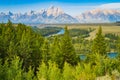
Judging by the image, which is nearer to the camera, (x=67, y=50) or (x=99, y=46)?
(x=67, y=50)

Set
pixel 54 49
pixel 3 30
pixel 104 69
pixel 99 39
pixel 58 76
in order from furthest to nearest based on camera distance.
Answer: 1. pixel 3 30
2. pixel 99 39
3. pixel 54 49
4. pixel 104 69
5. pixel 58 76

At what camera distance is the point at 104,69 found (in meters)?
87.0

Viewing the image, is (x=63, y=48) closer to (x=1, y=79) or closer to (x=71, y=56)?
(x=71, y=56)

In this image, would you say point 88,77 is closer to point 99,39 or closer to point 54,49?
point 54,49

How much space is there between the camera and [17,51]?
9800 centimetres

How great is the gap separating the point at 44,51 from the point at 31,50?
461 centimetres

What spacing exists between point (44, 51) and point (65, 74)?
84.9ft

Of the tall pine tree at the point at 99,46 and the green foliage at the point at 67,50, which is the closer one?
the green foliage at the point at 67,50

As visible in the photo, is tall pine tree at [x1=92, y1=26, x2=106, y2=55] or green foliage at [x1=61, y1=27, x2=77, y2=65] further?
tall pine tree at [x1=92, y1=26, x2=106, y2=55]

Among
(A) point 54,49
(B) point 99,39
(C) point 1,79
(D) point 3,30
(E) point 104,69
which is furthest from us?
(D) point 3,30

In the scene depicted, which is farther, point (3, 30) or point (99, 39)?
point (3, 30)

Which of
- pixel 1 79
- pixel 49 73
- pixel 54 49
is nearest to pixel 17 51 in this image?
pixel 54 49

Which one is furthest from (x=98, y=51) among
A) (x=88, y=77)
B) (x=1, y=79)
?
(x=1, y=79)

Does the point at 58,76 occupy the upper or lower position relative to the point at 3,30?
lower
